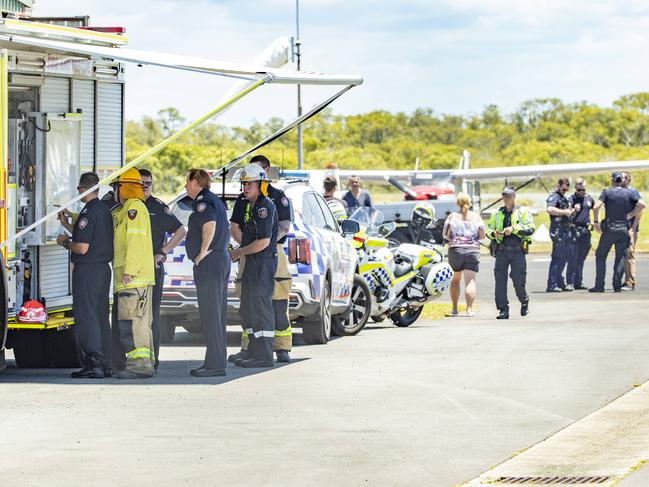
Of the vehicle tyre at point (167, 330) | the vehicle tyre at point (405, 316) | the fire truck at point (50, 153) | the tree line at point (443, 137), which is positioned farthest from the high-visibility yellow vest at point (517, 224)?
the tree line at point (443, 137)

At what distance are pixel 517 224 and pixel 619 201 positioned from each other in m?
5.36

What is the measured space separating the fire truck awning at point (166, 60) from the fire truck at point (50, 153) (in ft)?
1.14

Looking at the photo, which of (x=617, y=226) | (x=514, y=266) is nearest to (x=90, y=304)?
(x=514, y=266)

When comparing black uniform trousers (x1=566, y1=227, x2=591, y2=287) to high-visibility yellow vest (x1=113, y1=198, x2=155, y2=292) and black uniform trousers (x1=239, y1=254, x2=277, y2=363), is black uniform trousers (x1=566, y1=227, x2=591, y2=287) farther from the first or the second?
high-visibility yellow vest (x1=113, y1=198, x2=155, y2=292)

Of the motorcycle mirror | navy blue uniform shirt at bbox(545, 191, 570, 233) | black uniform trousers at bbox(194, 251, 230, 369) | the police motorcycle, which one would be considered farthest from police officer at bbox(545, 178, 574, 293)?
black uniform trousers at bbox(194, 251, 230, 369)

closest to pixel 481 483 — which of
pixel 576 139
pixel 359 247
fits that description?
pixel 359 247

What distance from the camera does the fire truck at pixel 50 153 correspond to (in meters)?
12.8

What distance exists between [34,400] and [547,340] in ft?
21.1

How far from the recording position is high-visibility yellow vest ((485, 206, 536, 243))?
19402mm

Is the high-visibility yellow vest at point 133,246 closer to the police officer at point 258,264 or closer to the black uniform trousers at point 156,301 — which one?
the black uniform trousers at point 156,301

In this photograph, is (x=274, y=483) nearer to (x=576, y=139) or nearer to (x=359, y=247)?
(x=359, y=247)

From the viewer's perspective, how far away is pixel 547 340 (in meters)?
15.9

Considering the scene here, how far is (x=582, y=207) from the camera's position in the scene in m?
25.3

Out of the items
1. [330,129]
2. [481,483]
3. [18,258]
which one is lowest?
[481,483]
